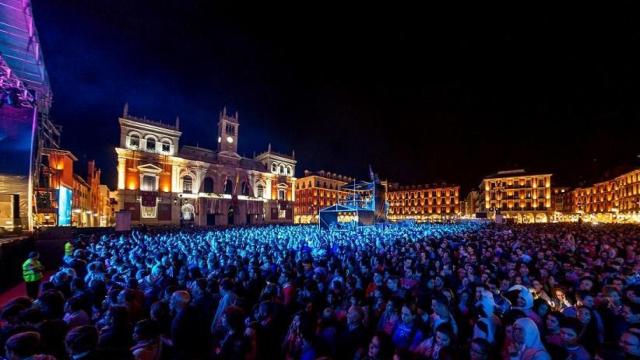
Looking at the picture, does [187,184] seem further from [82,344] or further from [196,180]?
[82,344]

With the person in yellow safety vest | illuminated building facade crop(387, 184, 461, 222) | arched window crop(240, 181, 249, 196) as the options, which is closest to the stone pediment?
arched window crop(240, 181, 249, 196)

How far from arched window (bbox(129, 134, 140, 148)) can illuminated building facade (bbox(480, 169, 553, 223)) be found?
71.6 m

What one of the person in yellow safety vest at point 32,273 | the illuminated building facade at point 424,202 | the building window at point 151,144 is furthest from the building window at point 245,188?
the illuminated building facade at point 424,202

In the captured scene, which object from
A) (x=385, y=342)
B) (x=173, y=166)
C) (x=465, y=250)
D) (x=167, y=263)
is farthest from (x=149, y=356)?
(x=173, y=166)

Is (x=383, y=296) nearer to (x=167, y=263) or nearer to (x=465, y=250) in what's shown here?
(x=167, y=263)

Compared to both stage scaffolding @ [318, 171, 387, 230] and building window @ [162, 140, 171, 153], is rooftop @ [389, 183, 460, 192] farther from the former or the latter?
building window @ [162, 140, 171, 153]

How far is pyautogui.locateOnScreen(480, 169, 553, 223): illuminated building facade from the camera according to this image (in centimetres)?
7069

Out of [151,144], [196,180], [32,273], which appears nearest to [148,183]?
[151,144]

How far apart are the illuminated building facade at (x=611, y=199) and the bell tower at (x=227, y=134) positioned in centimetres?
7315

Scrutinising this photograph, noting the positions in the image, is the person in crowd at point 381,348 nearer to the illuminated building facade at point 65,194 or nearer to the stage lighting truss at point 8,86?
the stage lighting truss at point 8,86

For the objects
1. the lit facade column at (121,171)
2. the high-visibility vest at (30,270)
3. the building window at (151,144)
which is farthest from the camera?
the building window at (151,144)

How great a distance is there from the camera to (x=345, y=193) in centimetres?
8519

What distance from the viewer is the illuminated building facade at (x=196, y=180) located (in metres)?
39.6

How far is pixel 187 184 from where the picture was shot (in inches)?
1777
